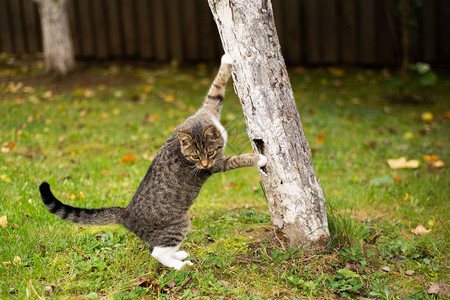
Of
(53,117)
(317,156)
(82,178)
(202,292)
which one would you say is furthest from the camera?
(53,117)

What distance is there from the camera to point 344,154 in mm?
5926

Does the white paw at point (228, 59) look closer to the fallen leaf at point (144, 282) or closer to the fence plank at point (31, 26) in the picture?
the fallen leaf at point (144, 282)

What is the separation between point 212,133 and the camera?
11.8ft

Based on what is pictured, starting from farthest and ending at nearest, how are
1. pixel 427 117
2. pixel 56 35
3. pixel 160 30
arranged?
1. pixel 160 30
2. pixel 56 35
3. pixel 427 117

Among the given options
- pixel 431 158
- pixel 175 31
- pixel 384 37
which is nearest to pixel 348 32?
pixel 384 37

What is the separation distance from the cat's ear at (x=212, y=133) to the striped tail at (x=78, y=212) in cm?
87

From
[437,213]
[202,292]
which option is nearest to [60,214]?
[202,292]

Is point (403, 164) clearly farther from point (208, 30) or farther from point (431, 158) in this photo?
point (208, 30)

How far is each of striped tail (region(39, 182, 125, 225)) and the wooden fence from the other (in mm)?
7122

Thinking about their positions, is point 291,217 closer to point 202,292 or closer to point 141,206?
point 202,292

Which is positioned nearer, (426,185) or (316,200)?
(316,200)

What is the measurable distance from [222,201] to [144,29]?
764 cm

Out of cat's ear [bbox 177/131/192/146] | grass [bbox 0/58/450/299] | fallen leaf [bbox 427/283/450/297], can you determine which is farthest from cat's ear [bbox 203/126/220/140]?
fallen leaf [bbox 427/283/450/297]

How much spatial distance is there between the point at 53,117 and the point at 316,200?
5.23 meters
